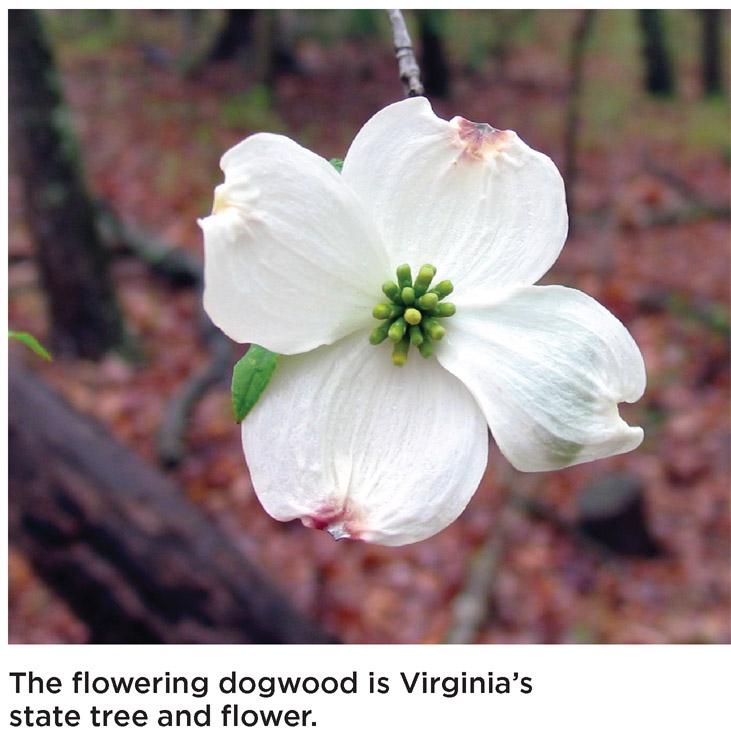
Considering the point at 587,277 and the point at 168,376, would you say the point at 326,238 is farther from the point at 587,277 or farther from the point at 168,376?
the point at 587,277

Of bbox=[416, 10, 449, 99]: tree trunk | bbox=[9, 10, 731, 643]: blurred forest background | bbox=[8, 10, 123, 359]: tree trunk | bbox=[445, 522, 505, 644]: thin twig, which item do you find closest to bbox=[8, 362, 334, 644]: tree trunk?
bbox=[9, 10, 731, 643]: blurred forest background

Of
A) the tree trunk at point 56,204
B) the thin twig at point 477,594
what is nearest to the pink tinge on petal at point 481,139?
the thin twig at point 477,594

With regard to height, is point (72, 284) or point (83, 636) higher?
point (72, 284)

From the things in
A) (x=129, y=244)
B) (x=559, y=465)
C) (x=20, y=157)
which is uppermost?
(x=129, y=244)

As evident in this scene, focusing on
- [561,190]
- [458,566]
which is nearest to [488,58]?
[458,566]

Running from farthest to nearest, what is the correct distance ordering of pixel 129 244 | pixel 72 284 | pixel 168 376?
pixel 129 244
pixel 168 376
pixel 72 284

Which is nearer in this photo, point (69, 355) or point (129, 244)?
point (69, 355)
